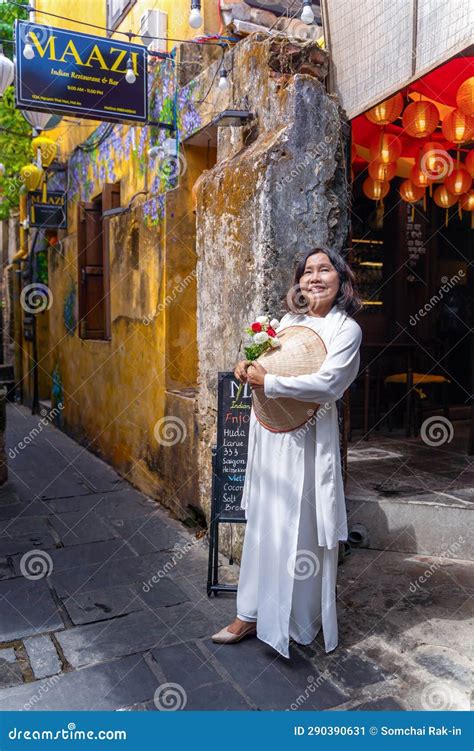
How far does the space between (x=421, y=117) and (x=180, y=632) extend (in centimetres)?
476

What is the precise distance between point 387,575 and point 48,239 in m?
9.61

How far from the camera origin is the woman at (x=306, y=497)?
3.23 metres

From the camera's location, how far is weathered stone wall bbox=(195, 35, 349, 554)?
423 cm

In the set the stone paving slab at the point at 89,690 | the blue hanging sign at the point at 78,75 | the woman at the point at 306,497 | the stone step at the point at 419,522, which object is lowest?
the stone paving slab at the point at 89,690

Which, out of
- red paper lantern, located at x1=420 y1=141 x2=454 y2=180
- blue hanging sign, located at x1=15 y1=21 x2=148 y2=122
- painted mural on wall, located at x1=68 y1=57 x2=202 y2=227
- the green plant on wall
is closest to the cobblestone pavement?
painted mural on wall, located at x1=68 y1=57 x2=202 y2=227

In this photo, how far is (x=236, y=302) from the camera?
182 inches

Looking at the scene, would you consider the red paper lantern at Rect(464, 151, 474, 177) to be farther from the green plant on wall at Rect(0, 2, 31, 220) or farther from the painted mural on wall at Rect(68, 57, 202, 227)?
the green plant on wall at Rect(0, 2, 31, 220)

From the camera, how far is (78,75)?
221 inches

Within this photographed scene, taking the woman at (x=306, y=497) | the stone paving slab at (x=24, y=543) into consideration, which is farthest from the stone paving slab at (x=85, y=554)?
the woman at (x=306, y=497)

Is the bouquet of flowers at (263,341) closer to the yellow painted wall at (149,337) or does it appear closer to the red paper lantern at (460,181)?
the yellow painted wall at (149,337)

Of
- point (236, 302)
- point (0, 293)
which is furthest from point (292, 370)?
point (0, 293)

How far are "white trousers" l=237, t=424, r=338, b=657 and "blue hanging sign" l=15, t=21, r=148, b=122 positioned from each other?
408cm

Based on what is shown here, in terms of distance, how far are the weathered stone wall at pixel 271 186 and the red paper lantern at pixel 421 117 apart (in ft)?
4.70

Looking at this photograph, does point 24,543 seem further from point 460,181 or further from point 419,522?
point 460,181
